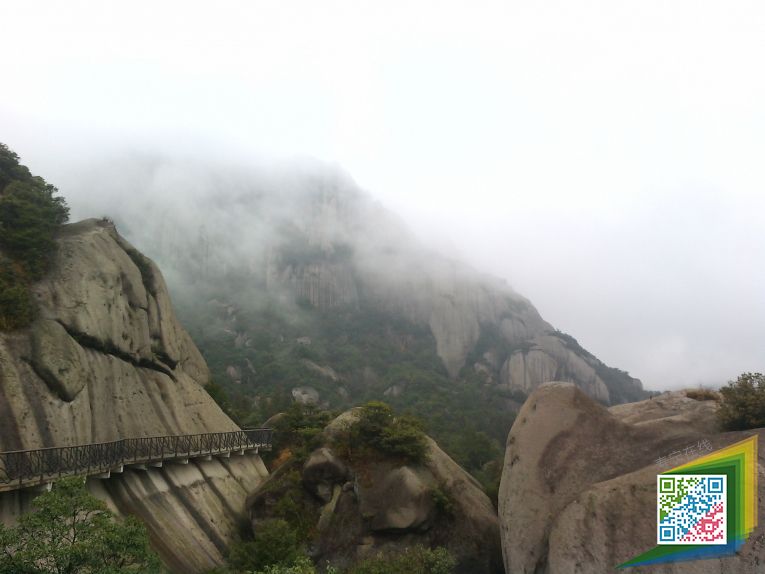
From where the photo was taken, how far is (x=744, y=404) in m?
18.8

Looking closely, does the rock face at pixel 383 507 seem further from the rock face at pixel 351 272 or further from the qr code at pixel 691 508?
the rock face at pixel 351 272

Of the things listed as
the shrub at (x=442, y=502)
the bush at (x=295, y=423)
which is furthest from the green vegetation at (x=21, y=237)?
the shrub at (x=442, y=502)

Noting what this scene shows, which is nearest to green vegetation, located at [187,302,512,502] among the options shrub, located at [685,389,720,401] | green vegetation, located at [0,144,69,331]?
green vegetation, located at [0,144,69,331]

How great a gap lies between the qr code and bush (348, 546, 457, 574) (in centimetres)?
891

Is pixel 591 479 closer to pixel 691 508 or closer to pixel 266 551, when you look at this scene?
pixel 691 508

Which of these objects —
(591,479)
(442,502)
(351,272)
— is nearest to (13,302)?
(442,502)

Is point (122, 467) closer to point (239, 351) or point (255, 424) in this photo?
point (255, 424)

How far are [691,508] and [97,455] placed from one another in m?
22.5

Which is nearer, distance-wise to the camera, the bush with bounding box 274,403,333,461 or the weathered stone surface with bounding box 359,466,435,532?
the weathered stone surface with bounding box 359,466,435,532

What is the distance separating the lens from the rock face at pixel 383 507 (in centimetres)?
A: 2619

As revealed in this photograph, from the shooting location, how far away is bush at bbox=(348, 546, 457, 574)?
18797 mm

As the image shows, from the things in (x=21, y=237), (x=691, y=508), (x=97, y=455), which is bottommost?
(x=691, y=508)

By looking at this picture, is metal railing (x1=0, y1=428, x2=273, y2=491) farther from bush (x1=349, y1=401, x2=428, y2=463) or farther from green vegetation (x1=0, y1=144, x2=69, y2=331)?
bush (x1=349, y1=401, x2=428, y2=463)

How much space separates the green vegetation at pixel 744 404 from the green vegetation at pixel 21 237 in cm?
2917
